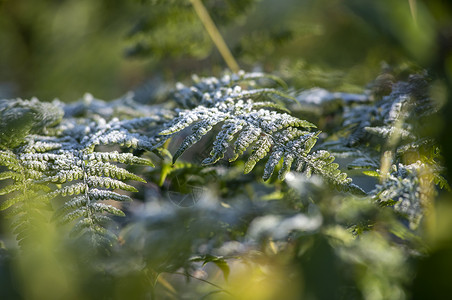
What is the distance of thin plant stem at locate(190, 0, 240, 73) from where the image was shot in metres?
1.20

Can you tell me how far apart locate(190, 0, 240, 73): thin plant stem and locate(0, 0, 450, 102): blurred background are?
3 cm

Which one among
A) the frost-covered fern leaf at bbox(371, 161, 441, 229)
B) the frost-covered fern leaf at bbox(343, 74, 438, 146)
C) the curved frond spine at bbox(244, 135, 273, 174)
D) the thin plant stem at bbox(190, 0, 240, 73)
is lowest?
the frost-covered fern leaf at bbox(371, 161, 441, 229)

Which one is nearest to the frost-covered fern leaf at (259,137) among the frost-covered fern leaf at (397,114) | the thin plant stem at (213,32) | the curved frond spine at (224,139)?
the curved frond spine at (224,139)

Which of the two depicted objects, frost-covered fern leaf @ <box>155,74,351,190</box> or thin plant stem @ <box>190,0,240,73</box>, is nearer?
frost-covered fern leaf @ <box>155,74,351,190</box>

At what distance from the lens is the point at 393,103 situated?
681mm

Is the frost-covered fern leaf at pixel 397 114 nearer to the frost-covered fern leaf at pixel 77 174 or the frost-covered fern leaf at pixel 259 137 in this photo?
the frost-covered fern leaf at pixel 259 137

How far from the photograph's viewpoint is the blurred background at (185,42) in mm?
831

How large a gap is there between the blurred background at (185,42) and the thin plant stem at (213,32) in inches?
1.2

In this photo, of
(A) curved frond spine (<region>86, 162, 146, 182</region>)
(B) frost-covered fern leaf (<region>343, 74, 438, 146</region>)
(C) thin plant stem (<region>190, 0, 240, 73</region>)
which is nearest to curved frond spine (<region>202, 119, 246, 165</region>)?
(A) curved frond spine (<region>86, 162, 146, 182</region>)

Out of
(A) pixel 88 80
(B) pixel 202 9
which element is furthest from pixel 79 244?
(A) pixel 88 80

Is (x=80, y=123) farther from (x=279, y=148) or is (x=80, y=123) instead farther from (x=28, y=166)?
(x=279, y=148)

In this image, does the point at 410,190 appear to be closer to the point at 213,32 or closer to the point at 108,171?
the point at 108,171

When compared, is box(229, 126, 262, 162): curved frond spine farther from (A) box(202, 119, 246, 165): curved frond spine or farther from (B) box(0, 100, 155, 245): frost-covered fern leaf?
(B) box(0, 100, 155, 245): frost-covered fern leaf

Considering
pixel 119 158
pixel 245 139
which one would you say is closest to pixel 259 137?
pixel 245 139
